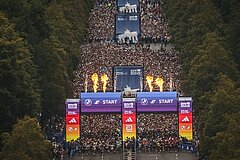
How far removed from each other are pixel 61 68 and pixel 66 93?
11.8ft

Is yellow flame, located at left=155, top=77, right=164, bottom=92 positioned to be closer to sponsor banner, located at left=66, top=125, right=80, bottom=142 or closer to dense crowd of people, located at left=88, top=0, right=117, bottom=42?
sponsor banner, located at left=66, top=125, right=80, bottom=142

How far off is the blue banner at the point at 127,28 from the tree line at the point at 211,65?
5.22 meters

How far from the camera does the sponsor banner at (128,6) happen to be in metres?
172

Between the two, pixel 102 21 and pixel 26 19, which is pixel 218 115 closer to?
pixel 26 19

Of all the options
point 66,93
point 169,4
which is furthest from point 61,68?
point 169,4

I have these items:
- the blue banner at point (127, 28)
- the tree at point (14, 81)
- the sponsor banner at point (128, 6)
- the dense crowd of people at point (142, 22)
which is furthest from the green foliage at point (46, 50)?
the sponsor banner at point (128, 6)

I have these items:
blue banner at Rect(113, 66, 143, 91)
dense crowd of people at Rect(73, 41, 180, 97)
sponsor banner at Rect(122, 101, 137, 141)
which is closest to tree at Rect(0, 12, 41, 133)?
sponsor banner at Rect(122, 101, 137, 141)

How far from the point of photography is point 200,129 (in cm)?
9144

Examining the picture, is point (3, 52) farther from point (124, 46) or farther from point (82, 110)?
point (124, 46)

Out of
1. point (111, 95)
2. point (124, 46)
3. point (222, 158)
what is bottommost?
point (222, 158)

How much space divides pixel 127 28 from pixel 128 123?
62723 mm

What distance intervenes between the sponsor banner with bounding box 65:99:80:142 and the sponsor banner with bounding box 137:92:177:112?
18.0 ft

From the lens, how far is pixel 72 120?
302 ft

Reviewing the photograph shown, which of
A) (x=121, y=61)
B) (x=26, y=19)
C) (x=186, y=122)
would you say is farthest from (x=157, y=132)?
(x=121, y=61)
